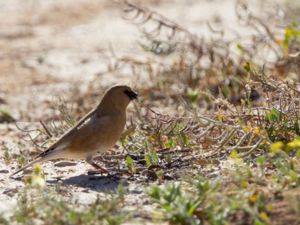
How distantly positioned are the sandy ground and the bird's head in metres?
0.51

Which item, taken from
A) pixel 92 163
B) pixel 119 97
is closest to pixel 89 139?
pixel 92 163

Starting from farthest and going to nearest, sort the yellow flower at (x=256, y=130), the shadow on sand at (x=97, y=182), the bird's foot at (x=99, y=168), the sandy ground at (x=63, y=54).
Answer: the sandy ground at (x=63, y=54) → the bird's foot at (x=99, y=168) → the shadow on sand at (x=97, y=182) → the yellow flower at (x=256, y=130)

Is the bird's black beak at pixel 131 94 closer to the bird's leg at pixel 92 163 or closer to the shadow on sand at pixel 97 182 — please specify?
the bird's leg at pixel 92 163

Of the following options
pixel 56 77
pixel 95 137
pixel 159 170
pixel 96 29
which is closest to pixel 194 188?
pixel 159 170

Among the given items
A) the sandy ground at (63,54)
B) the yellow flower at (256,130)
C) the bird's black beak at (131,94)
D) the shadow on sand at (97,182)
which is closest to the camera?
the yellow flower at (256,130)

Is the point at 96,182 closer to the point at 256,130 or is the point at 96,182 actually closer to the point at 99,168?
the point at 99,168

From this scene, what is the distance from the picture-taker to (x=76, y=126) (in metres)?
6.33

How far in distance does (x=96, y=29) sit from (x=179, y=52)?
423 cm

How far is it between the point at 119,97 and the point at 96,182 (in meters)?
0.71

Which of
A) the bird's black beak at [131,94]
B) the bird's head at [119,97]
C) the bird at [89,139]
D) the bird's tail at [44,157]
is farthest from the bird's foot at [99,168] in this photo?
the bird's black beak at [131,94]

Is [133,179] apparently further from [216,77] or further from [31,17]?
[31,17]

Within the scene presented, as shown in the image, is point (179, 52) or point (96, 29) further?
point (96, 29)

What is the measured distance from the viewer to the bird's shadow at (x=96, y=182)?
589 cm

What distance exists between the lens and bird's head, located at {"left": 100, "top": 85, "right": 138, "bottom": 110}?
644cm
